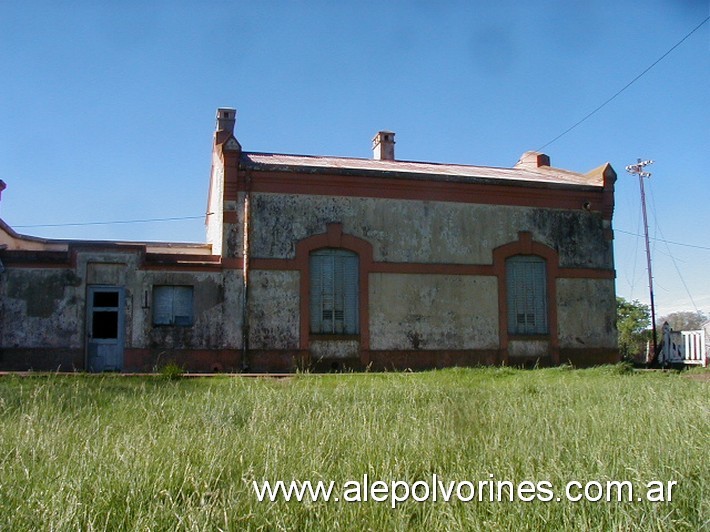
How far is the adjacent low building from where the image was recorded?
16.8 m

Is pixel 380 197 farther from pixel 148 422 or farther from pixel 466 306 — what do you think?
pixel 148 422

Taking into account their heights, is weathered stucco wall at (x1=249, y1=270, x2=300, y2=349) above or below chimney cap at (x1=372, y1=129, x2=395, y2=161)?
below

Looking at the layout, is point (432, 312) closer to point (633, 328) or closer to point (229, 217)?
point (229, 217)

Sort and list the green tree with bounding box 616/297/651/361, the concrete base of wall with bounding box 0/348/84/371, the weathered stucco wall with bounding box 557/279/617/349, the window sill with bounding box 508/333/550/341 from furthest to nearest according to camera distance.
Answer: the green tree with bounding box 616/297/651/361
the weathered stucco wall with bounding box 557/279/617/349
the window sill with bounding box 508/333/550/341
the concrete base of wall with bounding box 0/348/84/371

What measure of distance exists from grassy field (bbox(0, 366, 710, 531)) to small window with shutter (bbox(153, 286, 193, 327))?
8.13 metres

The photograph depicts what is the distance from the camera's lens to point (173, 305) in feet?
56.8

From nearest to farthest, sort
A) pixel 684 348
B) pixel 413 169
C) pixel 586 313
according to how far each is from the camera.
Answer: pixel 586 313, pixel 413 169, pixel 684 348

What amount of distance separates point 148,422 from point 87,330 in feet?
35.5

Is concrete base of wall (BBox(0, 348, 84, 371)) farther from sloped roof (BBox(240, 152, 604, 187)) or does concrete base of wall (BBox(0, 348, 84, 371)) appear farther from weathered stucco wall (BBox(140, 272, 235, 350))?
sloped roof (BBox(240, 152, 604, 187))

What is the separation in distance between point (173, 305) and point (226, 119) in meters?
6.31

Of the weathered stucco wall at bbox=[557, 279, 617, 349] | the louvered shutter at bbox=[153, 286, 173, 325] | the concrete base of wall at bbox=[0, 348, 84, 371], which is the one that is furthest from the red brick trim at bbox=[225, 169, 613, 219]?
the concrete base of wall at bbox=[0, 348, 84, 371]

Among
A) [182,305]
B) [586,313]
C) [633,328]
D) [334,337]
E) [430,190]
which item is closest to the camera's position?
[182,305]

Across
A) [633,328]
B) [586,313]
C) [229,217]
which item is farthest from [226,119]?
[633,328]

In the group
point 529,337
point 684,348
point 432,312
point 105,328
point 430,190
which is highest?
point 430,190
